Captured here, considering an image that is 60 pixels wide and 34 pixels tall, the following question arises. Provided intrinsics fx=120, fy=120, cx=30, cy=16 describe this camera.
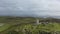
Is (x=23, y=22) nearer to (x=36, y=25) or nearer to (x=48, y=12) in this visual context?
(x=36, y=25)

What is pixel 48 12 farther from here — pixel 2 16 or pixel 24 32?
pixel 2 16

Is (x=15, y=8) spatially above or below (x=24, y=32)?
above

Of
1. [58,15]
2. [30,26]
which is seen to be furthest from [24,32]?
[58,15]

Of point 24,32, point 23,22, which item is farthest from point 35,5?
point 24,32

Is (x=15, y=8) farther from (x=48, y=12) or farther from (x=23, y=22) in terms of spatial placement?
(x=48, y=12)

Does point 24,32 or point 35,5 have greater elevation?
point 35,5

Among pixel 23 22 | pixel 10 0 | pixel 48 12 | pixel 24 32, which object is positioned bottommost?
pixel 24 32

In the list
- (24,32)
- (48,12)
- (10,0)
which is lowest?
(24,32)

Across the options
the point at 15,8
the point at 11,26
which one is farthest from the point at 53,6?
the point at 11,26
